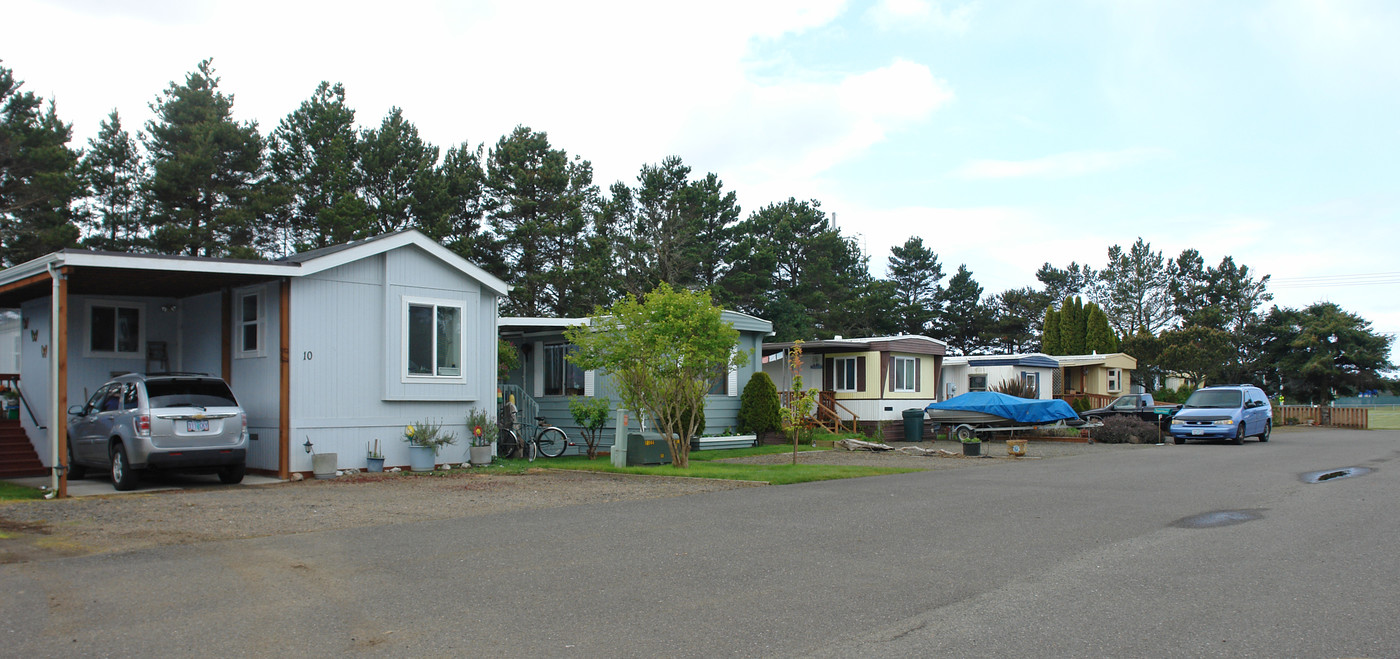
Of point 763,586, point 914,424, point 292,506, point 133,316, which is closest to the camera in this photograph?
point 763,586

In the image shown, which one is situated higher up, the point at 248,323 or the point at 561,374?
the point at 248,323

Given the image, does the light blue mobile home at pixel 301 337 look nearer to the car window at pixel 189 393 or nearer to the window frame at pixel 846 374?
the car window at pixel 189 393

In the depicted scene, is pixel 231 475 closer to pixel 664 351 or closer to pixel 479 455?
pixel 479 455

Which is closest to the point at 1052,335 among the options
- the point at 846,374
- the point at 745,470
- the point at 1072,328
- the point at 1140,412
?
the point at 1072,328

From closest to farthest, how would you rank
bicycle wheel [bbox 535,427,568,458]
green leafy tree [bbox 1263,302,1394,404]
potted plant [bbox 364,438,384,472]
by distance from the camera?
potted plant [bbox 364,438,384,472] < bicycle wheel [bbox 535,427,568,458] < green leafy tree [bbox 1263,302,1394,404]

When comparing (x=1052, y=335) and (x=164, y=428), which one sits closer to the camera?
(x=164, y=428)

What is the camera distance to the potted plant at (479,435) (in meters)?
17.5

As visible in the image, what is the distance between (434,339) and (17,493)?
21.1ft

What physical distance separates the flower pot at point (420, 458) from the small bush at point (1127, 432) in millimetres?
20126

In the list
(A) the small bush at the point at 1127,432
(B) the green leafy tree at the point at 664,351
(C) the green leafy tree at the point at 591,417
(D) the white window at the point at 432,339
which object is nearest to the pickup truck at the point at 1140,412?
(A) the small bush at the point at 1127,432

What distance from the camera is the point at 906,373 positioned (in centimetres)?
3127

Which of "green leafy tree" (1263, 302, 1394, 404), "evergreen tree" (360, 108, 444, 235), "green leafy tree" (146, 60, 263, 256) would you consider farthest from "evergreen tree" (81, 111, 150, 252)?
"green leafy tree" (1263, 302, 1394, 404)

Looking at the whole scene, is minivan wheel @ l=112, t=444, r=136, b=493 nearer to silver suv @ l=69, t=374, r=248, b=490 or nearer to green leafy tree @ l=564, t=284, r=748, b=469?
silver suv @ l=69, t=374, r=248, b=490

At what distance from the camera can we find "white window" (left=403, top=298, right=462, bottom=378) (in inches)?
654
